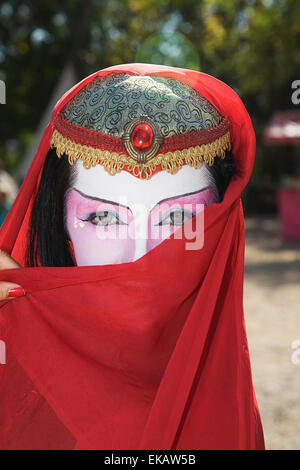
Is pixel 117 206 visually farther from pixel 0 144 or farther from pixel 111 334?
pixel 0 144

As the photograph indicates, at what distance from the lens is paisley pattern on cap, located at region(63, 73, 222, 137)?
1177mm

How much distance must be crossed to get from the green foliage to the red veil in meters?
10.6

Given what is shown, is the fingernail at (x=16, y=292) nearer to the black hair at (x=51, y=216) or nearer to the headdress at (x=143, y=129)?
the black hair at (x=51, y=216)

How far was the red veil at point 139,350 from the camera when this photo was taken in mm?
1101

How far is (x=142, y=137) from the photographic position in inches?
45.4

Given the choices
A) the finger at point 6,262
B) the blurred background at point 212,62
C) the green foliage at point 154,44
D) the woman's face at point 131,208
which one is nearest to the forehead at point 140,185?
the woman's face at point 131,208

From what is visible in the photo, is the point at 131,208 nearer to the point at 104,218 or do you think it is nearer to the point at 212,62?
the point at 104,218

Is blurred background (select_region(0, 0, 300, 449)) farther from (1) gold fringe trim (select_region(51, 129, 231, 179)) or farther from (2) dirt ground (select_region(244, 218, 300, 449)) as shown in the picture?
→ (1) gold fringe trim (select_region(51, 129, 231, 179))

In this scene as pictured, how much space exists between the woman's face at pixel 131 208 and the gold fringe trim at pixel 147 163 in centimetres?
1

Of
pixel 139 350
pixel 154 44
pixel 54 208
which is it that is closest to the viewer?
pixel 139 350

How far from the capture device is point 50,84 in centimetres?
1405

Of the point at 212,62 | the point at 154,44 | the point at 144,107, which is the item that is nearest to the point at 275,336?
the point at 144,107

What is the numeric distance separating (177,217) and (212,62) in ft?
52.3
